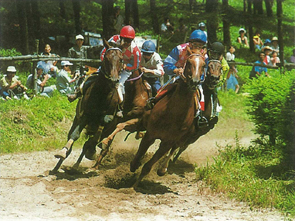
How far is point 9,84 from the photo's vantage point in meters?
13.1

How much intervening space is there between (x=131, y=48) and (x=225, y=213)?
410cm

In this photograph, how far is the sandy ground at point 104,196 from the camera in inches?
259

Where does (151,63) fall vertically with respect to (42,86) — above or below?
above

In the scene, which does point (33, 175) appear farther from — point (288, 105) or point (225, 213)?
point (288, 105)

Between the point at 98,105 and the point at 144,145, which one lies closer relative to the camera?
the point at 144,145

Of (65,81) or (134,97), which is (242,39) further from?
(134,97)

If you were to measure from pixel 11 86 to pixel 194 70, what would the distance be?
7.40 meters

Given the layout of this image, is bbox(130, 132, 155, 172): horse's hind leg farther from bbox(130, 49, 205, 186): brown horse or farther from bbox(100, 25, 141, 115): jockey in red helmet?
bbox(100, 25, 141, 115): jockey in red helmet

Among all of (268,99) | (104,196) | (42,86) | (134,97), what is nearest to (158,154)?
(104,196)

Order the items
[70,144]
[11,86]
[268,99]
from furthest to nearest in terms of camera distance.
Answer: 1. [11,86]
2. [268,99]
3. [70,144]

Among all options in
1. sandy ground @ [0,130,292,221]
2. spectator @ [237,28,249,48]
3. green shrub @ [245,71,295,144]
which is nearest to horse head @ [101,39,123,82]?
sandy ground @ [0,130,292,221]

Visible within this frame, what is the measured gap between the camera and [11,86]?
13.1 m

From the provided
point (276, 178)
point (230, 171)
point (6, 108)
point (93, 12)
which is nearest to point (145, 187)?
point (230, 171)

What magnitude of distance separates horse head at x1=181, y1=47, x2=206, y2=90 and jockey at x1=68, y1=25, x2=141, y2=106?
6.48 feet
